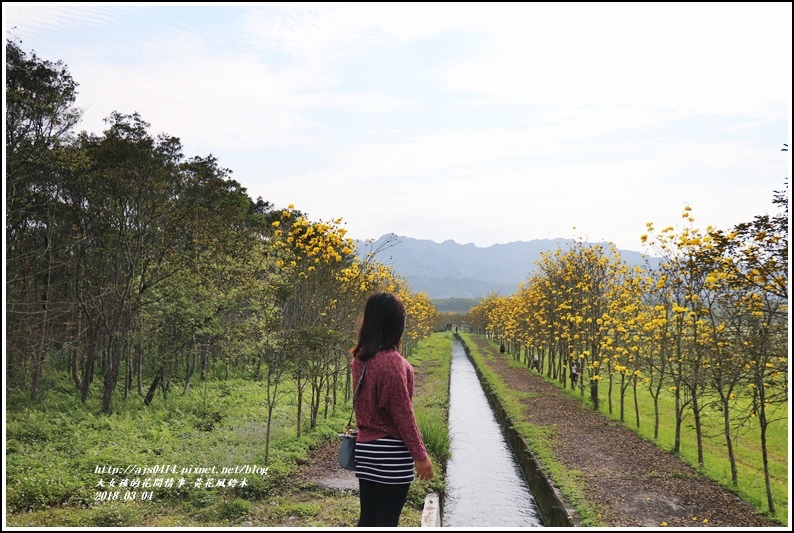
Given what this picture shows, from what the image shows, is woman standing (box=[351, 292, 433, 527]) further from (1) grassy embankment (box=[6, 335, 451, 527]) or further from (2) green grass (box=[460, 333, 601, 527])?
(2) green grass (box=[460, 333, 601, 527])

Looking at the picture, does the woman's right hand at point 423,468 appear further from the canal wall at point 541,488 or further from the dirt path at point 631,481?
the dirt path at point 631,481

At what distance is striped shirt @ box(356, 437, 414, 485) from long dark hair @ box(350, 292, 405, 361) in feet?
1.85

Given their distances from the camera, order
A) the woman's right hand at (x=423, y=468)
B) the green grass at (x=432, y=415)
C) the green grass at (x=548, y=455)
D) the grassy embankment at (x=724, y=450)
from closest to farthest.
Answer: the woman's right hand at (x=423, y=468), the green grass at (x=548, y=455), the grassy embankment at (x=724, y=450), the green grass at (x=432, y=415)

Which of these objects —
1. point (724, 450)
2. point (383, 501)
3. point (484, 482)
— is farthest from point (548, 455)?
point (383, 501)

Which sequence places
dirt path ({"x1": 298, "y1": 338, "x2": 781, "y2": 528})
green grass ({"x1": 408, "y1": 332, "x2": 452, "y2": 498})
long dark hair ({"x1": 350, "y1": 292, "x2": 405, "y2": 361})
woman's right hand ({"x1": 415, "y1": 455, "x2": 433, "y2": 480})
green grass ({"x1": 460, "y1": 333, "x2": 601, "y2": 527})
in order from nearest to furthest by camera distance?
woman's right hand ({"x1": 415, "y1": 455, "x2": 433, "y2": 480}) < long dark hair ({"x1": 350, "y1": 292, "x2": 405, "y2": 361}) < dirt path ({"x1": 298, "y1": 338, "x2": 781, "y2": 528}) < green grass ({"x1": 460, "y1": 333, "x2": 601, "y2": 527}) < green grass ({"x1": 408, "y1": 332, "x2": 452, "y2": 498})

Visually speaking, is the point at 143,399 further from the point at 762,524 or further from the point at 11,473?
the point at 762,524

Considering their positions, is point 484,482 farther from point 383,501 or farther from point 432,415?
point 383,501

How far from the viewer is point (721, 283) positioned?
8.65 m

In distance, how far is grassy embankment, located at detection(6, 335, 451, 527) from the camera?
7465mm

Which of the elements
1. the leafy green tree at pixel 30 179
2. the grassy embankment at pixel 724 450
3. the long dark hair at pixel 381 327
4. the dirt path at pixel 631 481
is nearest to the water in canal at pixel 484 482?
the grassy embankment at pixel 724 450

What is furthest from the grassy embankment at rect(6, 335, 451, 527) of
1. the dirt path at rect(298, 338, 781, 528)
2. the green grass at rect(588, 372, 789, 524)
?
the green grass at rect(588, 372, 789, 524)

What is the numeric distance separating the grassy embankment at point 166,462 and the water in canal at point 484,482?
0.68 metres

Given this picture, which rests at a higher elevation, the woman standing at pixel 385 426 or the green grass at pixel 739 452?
the woman standing at pixel 385 426

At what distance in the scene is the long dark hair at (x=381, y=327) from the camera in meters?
3.61
